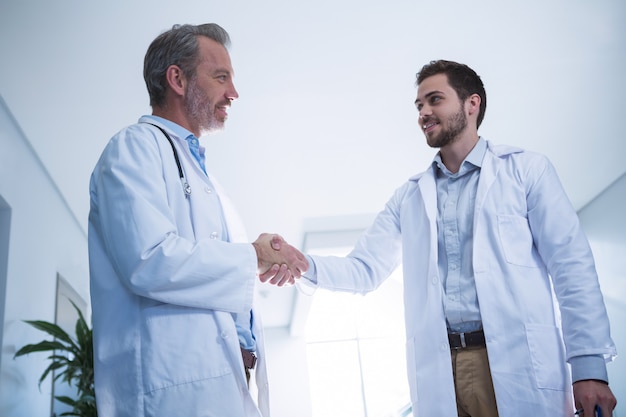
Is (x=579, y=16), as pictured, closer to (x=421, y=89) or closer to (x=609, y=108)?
(x=609, y=108)

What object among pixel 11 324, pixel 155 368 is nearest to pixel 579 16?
pixel 155 368

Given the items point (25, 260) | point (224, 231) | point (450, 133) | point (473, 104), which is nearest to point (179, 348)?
point (224, 231)

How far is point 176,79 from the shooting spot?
2.17 meters

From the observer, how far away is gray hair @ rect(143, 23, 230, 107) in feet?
7.15

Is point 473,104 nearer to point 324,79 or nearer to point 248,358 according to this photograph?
point 248,358

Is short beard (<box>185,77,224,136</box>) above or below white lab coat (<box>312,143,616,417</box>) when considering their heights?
above

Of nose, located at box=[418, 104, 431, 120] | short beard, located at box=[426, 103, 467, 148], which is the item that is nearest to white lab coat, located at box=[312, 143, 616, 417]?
short beard, located at box=[426, 103, 467, 148]

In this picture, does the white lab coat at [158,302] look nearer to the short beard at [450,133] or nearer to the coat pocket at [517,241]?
the coat pocket at [517,241]

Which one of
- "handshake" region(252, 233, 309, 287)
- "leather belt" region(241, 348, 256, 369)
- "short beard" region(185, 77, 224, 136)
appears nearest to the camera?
"leather belt" region(241, 348, 256, 369)

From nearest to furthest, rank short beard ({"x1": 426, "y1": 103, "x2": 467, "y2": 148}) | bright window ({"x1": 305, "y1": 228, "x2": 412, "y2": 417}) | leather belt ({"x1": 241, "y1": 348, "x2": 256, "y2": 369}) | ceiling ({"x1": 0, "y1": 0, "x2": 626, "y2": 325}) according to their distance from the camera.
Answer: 1. leather belt ({"x1": 241, "y1": 348, "x2": 256, "y2": 369})
2. short beard ({"x1": 426, "y1": 103, "x2": 467, "y2": 148})
3. ceiling ({"x1": 0, "y1": 0, "x2": 626, "y2": 325})
4. bright window ({"x1": 305, "y1": 228, "x2": 412, "y2": 417})

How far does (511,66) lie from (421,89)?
276cm

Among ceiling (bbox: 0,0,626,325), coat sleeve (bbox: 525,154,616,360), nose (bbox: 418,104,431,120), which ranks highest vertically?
ceiling (bbox: 0,0,626,325)

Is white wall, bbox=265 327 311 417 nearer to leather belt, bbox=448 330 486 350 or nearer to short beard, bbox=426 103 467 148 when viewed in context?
short beard, bbox=426 103 467 148

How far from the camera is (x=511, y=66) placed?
5094mm
